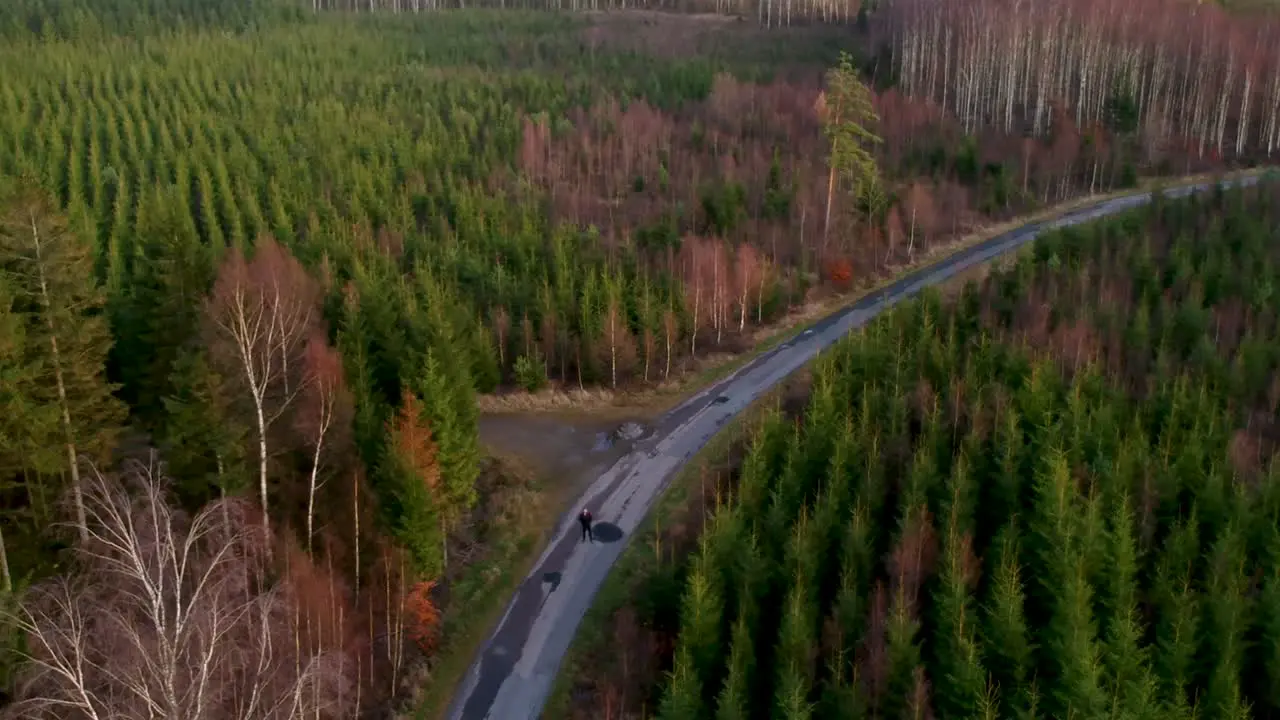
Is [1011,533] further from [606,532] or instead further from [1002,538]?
[606,532]

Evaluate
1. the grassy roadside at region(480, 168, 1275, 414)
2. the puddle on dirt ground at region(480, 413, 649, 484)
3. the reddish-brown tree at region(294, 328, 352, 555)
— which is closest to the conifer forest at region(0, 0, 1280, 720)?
the reddish-brown tree at region(294, 328, 352, 555)

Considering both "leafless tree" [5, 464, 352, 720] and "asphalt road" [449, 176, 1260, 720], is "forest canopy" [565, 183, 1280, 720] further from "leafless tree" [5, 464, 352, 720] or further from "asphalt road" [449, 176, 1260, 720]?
"leafless tree" [5, 464, 352, 720]

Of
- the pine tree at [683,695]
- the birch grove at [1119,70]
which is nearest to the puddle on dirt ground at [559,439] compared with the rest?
the pine tree at [683,695]

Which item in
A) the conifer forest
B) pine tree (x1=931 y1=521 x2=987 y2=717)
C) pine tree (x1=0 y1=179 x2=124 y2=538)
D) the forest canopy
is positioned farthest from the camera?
pine tree (x1=0 y1=179 x2=124 y2=538)

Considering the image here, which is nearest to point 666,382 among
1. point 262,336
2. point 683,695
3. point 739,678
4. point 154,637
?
point 262,336

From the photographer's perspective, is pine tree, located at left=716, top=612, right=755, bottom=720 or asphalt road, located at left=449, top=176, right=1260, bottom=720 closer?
pine tree, located at left=716, top=612, right=755, bottom=720

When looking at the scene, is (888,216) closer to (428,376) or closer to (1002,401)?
(1002,401)
